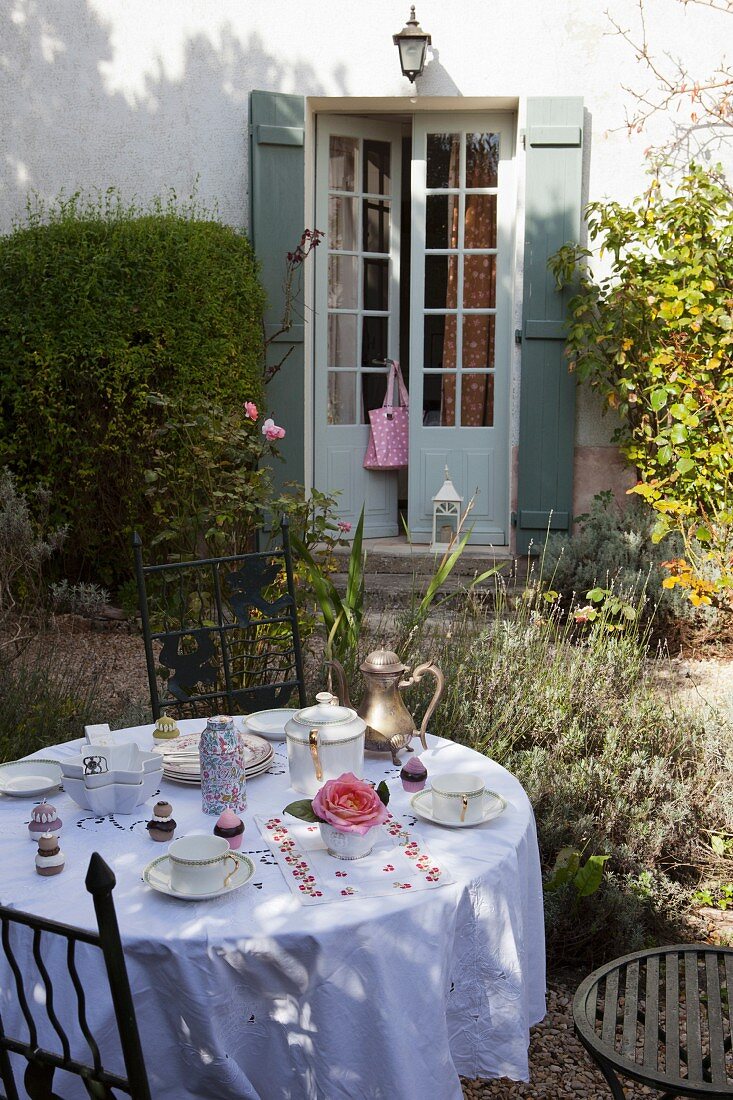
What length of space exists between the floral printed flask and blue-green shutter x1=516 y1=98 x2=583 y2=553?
437 centimetres

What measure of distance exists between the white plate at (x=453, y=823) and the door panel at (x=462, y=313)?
4.60 meters

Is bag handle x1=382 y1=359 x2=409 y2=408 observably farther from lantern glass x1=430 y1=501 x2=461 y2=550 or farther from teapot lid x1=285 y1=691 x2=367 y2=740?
teapot lid x1=285 y1=691 x2=367 y2=740

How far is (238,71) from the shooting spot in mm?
6156

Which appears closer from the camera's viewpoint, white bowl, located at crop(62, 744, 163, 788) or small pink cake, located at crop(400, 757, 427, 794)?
white bowl, located at crop(62, 744, 163, 788)

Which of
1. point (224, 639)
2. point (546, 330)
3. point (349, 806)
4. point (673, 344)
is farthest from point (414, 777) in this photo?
point (546, 330)

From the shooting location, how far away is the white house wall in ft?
20.0

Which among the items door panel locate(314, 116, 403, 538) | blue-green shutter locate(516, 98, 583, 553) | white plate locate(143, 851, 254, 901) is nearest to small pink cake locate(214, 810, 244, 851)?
white plate locate(143, 851, 254, 901)

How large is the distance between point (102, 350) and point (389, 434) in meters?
2.11

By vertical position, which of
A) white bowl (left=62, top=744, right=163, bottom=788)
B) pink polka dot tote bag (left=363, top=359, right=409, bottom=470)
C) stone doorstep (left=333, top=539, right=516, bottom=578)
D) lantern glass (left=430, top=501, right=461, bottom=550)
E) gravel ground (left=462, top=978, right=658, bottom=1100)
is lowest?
gravel ground (left=462, top=978, right=658, bottom=1100)

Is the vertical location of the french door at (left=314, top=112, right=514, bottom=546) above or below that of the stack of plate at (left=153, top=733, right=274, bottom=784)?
above

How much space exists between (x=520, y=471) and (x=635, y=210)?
1617 millimetres

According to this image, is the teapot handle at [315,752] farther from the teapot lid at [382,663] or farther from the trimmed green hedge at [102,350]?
the trimmed green hedge at [102,350]

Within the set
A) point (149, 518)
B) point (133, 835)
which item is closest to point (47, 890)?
point (133, 835)

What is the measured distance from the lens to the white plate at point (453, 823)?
6.72ft
